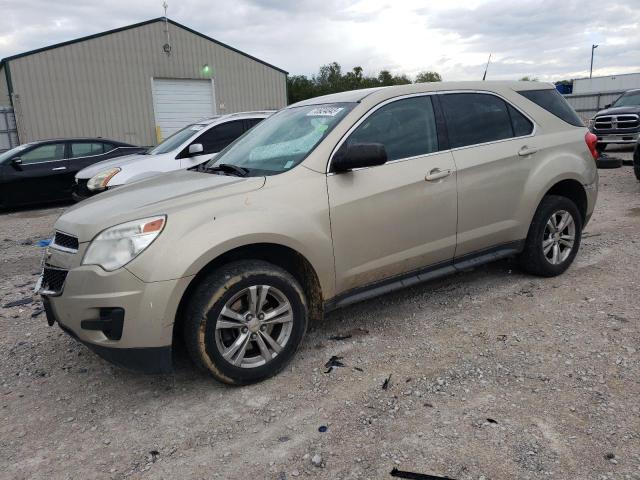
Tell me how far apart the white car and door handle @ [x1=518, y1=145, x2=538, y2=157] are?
4250 millimetres

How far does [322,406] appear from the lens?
2.95 m

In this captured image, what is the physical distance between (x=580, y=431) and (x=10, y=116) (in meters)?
21.1

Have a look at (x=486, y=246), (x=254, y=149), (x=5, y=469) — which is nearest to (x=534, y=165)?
(x=486, y=246)

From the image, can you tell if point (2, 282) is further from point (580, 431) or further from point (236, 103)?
point (236, 103)

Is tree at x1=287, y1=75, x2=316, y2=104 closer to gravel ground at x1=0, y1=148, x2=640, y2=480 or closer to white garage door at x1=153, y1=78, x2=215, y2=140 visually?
white garage door at x1=153, y1=78, x2=215, y2=140

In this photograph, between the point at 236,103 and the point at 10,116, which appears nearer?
the point at 10,116

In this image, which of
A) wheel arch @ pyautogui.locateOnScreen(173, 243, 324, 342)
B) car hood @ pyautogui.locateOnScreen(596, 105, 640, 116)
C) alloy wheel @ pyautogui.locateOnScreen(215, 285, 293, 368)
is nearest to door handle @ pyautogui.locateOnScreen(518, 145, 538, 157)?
wheel arch @ pyautogui.locateOnScreen(173, 243, 324, 342)

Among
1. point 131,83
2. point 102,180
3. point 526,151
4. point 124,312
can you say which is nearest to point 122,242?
point 124,312

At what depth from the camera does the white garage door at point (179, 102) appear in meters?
21.2

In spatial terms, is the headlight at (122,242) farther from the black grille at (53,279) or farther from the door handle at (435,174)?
the door handle at (435,174)

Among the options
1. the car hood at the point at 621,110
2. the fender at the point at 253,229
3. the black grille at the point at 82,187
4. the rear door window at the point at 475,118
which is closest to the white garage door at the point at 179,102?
the black grille at the point at 82,187

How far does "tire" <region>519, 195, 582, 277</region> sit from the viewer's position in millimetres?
4488

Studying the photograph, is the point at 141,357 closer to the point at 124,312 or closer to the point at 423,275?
the point at 124,312

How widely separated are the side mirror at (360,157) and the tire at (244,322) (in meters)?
0.80
